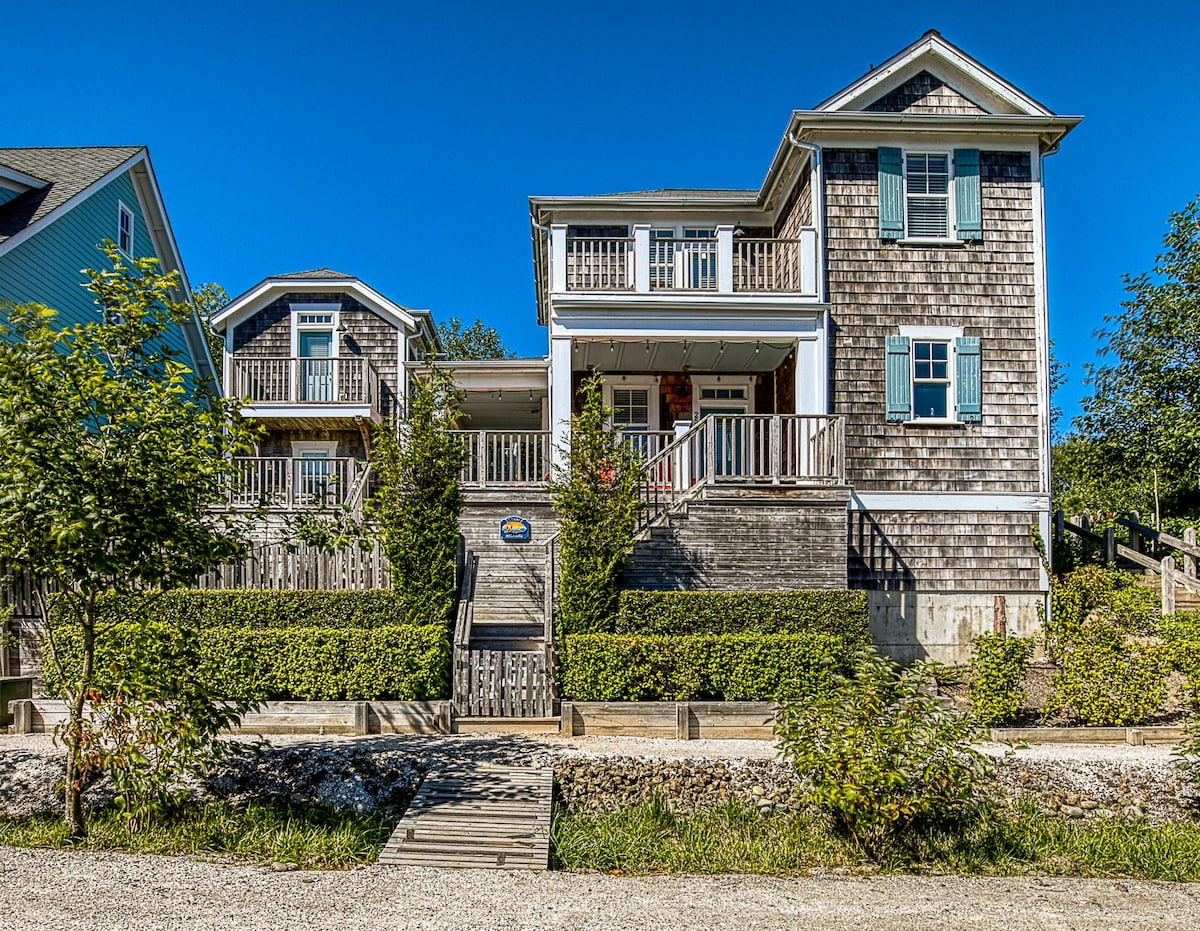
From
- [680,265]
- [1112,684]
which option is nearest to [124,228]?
[680,265]

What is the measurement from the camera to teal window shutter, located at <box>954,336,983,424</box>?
14.9 meters

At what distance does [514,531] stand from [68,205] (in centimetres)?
968

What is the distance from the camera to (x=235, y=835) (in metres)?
7.53

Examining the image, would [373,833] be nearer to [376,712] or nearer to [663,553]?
[376,712]

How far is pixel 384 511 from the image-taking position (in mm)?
11492

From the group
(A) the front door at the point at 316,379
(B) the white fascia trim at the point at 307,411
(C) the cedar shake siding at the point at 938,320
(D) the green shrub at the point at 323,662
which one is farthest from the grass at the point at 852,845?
(A) the front door at the point at 316,379

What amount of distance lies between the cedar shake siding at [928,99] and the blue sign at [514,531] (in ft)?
29.9

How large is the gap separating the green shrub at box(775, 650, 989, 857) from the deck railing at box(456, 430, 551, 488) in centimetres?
772

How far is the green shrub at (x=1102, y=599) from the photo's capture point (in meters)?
14.2

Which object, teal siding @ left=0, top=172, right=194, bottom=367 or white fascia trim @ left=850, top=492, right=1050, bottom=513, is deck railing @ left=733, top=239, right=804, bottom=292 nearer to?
white fascia trim @ left=850, top=492, right=1050, bottom=513

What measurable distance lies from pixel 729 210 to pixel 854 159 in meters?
2.92

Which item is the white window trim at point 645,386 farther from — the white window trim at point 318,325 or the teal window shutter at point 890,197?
the white window trim at point 318,325

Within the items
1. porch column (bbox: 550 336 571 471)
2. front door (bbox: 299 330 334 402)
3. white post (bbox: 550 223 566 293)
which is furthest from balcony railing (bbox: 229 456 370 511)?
white post (bbox: 550 223 566 293)

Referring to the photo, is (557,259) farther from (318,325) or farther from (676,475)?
(318,325)
